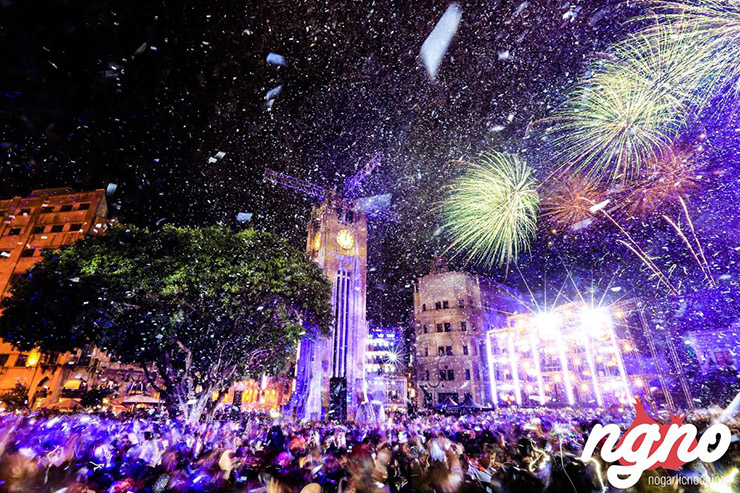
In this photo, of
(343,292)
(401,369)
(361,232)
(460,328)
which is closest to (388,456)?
(343,292)

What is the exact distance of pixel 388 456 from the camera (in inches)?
273

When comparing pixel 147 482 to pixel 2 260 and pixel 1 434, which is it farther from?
pixel 2 260

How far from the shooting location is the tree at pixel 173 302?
51.2 feet

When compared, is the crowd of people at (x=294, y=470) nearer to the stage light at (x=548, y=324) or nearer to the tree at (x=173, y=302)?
the tree at (x=173, y=302)

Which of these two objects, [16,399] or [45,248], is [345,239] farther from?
[45,248]

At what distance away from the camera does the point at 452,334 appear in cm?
5241

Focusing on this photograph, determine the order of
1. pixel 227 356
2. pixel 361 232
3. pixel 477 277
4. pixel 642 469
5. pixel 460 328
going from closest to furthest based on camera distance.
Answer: pixel 642 469
pixel 227 356
pixel 361 232
pixel 460 328
pixel 477 277

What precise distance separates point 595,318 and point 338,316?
117 ft

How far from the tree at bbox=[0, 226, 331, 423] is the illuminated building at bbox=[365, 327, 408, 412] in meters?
46.7

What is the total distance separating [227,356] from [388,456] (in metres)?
14.0

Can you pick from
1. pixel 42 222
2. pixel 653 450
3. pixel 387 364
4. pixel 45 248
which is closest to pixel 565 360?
pixel 387 364

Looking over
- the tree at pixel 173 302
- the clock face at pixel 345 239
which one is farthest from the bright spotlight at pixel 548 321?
the tree at pixel 173 302

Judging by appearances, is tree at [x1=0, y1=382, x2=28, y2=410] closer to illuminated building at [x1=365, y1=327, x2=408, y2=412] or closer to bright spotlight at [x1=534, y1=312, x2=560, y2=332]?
illuminated building at [x1=365, y1=327, x2=408, y2=412]

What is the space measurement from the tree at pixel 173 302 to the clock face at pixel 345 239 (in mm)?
25373
